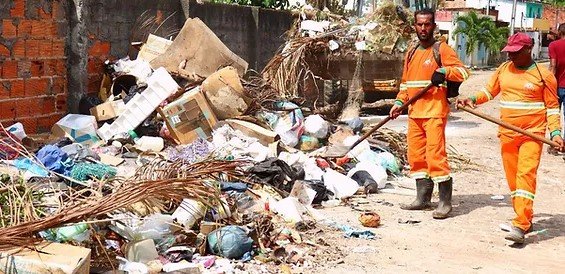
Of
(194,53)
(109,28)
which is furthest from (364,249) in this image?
(109,28)

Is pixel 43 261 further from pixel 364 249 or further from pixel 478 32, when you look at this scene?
pixel 478 32

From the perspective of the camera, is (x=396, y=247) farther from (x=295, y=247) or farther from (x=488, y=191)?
(x=488, y=191)

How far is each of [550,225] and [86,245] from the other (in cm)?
394

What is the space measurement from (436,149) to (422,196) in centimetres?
53

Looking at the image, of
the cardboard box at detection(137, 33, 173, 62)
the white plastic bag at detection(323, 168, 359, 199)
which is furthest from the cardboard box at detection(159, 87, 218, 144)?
the white plastic bag at detection(323, 168, 359, 199)

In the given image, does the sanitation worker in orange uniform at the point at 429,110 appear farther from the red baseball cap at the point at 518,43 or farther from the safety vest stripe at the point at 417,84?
the red baseball cap at the point at 518,43

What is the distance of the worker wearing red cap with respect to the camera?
5516 mm

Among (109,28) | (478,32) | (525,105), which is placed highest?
(109,28)

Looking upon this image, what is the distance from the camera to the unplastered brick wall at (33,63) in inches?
278

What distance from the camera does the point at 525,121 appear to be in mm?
5613

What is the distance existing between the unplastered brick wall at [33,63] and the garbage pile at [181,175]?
0.80ft

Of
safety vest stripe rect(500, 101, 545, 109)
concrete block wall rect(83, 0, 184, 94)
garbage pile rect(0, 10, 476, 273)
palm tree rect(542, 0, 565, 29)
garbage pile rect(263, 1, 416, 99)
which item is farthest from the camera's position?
palm tree rect(542, 0, 565, 29)

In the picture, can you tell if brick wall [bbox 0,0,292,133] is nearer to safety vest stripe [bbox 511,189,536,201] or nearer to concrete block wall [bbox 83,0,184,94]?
concrete block wall [bbox 83,0,184,94]

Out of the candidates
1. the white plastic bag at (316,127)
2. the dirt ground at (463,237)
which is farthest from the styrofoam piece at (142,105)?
the dirt ground at (463,237)
